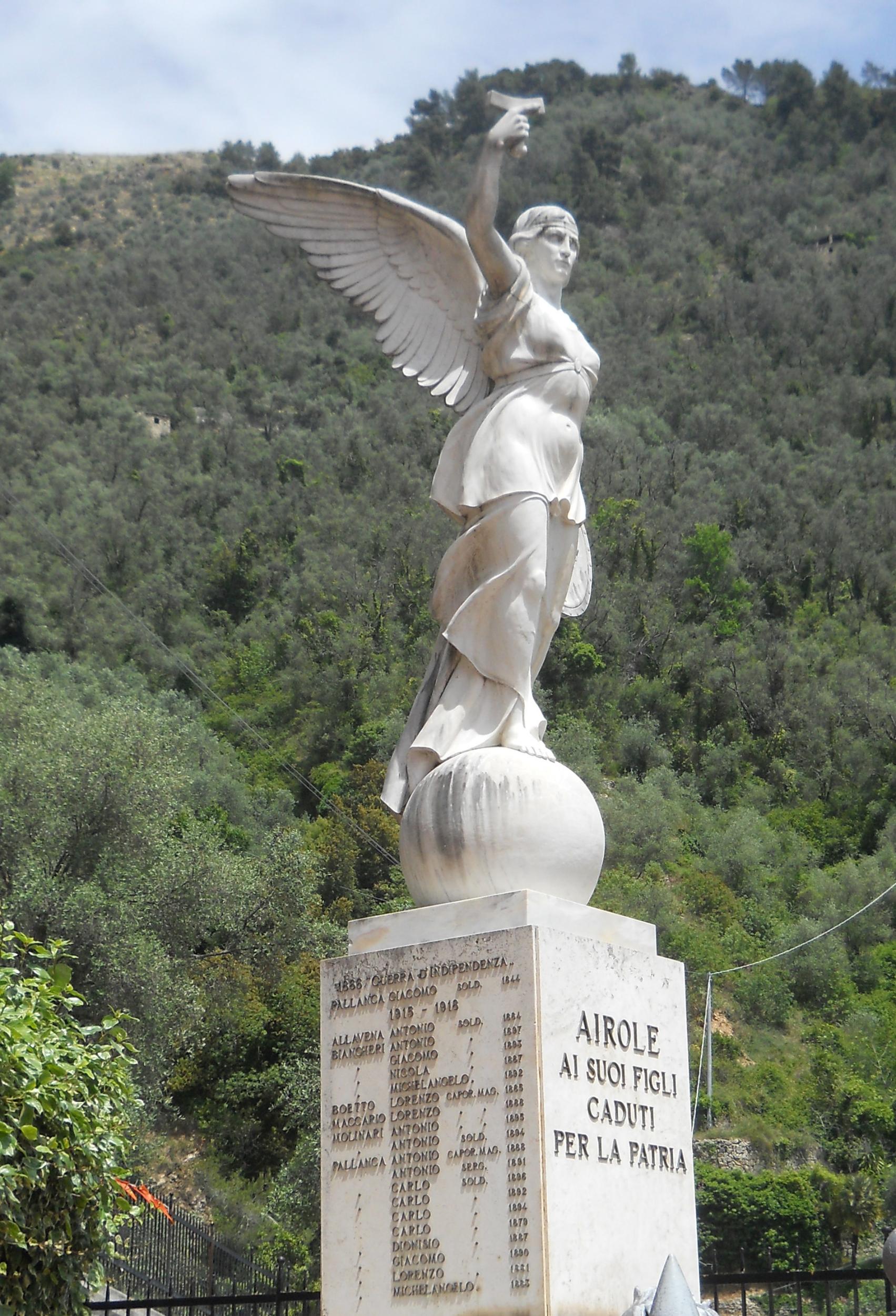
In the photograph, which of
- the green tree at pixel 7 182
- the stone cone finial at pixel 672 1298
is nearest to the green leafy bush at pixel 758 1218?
the stone cone finial at pixel 672 1298

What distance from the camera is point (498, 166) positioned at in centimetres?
679

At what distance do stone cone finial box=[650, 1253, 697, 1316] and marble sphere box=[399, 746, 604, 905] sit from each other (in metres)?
2.25

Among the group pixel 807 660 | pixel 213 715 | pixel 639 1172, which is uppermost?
pixel 807 660

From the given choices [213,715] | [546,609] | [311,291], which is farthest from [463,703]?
[311,291]

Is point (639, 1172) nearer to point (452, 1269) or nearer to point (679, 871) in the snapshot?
point (452, 1269)

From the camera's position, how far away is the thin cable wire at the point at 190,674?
40.6 meters

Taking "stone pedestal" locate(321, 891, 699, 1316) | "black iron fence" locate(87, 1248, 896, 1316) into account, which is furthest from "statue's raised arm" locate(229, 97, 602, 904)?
"black iron fence" locate(87, 1248, 896, 1316)

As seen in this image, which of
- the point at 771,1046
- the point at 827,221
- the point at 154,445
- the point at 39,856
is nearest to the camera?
the point at 39,856

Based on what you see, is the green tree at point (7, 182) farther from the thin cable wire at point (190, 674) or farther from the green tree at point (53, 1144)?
the green tree at point (53, 1144)

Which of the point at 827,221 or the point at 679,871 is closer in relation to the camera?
the point at 679,871

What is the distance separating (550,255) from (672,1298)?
15.4ft

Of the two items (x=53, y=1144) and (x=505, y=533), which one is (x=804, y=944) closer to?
(x=505, y=533)

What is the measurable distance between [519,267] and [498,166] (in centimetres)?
51

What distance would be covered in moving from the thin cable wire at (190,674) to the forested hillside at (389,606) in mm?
266
